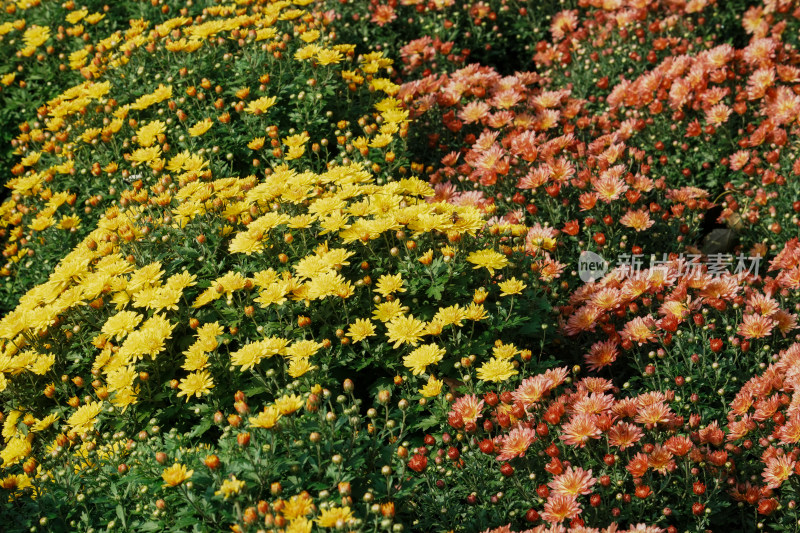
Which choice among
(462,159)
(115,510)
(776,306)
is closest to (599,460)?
(776,306)

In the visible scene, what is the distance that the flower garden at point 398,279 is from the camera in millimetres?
3021

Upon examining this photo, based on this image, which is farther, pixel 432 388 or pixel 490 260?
pixel 490 260

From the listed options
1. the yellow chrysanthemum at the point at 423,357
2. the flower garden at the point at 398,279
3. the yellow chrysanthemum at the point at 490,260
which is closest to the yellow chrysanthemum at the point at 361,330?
the flower garden at the point at 398,279

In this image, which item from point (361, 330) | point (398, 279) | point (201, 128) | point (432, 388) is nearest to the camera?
point (432, 388)

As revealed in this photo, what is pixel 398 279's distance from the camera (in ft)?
11.5

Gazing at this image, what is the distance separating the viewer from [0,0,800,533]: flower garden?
3021 mm

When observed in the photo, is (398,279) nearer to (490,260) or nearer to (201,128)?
(490,260)

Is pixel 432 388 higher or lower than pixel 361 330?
lower

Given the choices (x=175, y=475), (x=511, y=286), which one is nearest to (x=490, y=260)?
(x=511, y=286)

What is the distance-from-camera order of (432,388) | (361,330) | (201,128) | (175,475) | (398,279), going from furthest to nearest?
(201,128) < (398,279) < (361,330) < (432,388) < (175,475)

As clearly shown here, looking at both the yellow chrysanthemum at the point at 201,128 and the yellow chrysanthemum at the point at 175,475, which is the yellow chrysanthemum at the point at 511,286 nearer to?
the yellow chrysanthemum at the point at 175,475

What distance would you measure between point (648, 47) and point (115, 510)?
4845mm

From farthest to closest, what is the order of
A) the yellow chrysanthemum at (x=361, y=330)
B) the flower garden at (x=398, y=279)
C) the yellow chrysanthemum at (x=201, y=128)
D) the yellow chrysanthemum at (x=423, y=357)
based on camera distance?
1. the yellow chrysanthemum at (x=201, y=128)
2. the yellow chrysanthemum at (x=361, y=330)
3. the yellow chrysanthemum at (x=423, y=357)
4. the flower garden at (x=398, y=279)

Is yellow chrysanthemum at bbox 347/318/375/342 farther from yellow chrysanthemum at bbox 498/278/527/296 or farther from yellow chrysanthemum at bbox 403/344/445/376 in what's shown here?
yellow chrysanthemum at bbox 498/278/527/296
